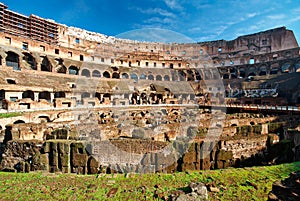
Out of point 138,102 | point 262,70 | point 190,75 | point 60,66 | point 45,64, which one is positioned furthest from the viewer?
point 190,75

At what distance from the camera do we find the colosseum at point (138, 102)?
23.1 feet

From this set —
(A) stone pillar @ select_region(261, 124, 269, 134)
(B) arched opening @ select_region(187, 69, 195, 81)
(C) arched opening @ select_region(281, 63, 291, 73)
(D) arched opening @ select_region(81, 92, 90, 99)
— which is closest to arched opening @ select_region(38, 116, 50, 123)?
(D) arched opening @ select_region(81, 92, 90, 99)

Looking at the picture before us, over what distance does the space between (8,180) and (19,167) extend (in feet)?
5.23

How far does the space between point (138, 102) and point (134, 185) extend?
25097 mm

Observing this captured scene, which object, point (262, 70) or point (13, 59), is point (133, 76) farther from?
point (262, 70)

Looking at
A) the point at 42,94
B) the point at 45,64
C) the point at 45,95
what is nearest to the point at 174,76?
the point at 45,64

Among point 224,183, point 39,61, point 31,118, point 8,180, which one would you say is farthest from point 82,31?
point 224,183

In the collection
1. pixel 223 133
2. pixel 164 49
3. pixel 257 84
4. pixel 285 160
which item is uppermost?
pixel 164 49

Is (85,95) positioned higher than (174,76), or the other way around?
(174,76)

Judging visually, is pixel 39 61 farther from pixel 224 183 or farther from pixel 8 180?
pixel 224 183

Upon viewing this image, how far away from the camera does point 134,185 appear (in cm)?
511

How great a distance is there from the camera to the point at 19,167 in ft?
23.0

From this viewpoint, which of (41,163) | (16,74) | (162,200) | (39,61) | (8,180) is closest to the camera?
(162,200)

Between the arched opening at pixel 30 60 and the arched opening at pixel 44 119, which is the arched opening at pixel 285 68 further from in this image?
the arched opening at pixel 30 60
